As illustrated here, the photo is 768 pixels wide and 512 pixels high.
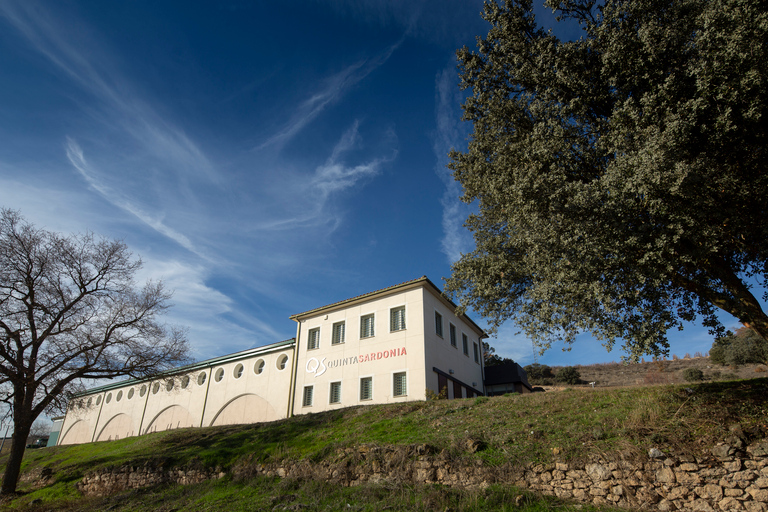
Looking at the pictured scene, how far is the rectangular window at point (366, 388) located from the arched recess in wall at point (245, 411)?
6703 mm

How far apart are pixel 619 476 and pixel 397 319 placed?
15.0m

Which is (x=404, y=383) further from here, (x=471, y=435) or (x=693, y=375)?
(x=693, y=375)

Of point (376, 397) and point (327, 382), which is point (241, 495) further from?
point (327, 382)

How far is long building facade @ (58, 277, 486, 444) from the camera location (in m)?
21.0

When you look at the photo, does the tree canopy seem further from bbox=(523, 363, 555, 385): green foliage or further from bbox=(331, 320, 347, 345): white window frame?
bbox=(523, 363, 555, 385): green foliage

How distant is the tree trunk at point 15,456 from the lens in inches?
697

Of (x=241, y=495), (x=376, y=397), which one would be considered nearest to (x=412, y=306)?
(x=376, y=397)

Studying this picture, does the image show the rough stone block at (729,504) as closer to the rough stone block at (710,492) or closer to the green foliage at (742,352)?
the rough stone block at (710,492)

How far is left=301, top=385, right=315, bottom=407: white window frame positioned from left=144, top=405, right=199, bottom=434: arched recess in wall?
35.4 ft

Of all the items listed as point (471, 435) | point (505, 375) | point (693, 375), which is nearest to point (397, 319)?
point (505, 375)

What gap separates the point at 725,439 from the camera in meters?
8.00

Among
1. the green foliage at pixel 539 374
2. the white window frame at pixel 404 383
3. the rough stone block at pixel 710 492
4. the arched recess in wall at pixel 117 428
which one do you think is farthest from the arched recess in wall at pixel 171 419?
the green foliage at pixel 539 374

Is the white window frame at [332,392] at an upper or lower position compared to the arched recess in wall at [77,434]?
upper

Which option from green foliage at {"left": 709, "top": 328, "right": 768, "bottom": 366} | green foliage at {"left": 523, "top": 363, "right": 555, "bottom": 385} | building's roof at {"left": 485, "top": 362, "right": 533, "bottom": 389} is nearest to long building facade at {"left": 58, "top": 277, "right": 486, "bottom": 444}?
building's roof at {"left": 485, "top": 362, "right": 533, "bottom": 389}
